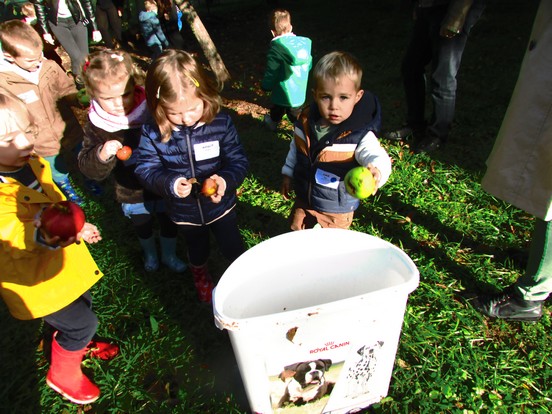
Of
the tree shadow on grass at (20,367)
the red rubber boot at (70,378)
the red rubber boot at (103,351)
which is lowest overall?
the tree shadow on grass at (20,367)

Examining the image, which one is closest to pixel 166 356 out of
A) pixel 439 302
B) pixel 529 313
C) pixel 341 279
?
A: pixel 341 279

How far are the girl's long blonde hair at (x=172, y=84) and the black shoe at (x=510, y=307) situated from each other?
1.98 m

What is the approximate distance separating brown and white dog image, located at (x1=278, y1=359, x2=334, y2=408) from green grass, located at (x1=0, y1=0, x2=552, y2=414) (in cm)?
55

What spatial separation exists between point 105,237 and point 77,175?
1.27 meters

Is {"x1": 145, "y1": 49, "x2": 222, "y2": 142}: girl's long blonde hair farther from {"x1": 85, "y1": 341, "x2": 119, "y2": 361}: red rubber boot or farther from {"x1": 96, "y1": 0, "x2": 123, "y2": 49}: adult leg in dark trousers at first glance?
{"x1": 96, "y1": 0, "x2": 123, "y2": 49}: adult leg in dark trousers

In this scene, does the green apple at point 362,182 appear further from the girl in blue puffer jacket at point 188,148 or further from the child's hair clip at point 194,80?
the child's hair clip at point 194,80

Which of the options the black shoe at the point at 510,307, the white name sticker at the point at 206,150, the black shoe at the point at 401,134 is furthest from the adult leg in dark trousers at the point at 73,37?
the black shoe at the point at 510,307

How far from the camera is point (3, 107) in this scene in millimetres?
1527

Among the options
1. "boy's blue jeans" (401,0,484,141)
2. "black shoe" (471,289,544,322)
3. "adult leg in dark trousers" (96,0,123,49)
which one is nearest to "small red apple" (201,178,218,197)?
"black shoe" (471,289,544,322)

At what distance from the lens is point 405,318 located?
234 centimetres

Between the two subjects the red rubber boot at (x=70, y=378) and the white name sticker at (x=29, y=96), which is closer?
the red rubber boot at (x=70, y=378)

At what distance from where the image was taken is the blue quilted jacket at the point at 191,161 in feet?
6.35

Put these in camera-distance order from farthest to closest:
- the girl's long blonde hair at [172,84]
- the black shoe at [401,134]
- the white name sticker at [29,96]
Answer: the black shoe at [401,134]
the white name sticker at [29,96]
the girl's long blonde hair at [172,84]

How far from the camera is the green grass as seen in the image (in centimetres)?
204
